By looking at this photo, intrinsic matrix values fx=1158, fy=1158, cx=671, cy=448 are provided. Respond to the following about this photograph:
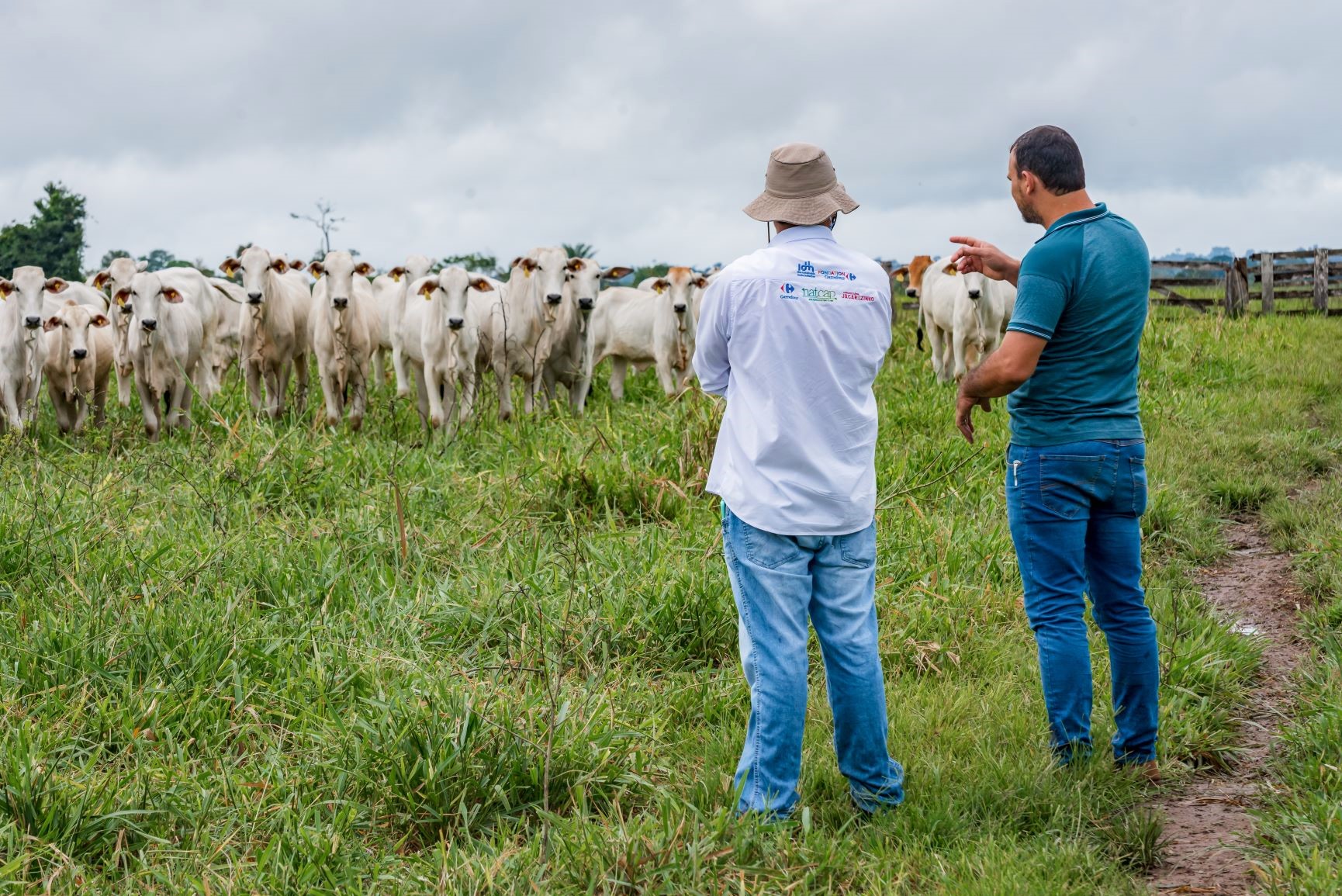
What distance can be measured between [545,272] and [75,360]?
199 inches

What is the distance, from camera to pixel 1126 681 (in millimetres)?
4020

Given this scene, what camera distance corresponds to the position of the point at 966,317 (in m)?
13.1

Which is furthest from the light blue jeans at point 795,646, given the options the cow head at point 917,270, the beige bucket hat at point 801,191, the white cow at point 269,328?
the cow head at point 917,270

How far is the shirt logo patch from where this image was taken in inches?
138

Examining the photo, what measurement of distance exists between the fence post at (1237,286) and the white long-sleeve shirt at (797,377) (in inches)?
914

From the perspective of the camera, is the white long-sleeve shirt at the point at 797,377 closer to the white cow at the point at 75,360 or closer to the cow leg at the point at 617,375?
the white cow at the point at 75,360

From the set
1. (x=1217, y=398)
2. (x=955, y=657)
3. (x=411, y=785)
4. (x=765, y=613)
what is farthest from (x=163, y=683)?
(x=1217, y=398)

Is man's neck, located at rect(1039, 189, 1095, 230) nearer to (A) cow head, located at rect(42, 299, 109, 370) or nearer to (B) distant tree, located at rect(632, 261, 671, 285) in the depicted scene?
(A) cow head, located at rect(42, 299, 109, 370)

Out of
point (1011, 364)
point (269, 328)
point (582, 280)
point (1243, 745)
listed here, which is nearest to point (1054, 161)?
point (1011, 364)

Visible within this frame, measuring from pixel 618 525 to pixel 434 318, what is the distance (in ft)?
17.6

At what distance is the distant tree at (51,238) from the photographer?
34.5 metres

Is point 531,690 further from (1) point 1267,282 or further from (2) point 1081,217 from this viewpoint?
(1) point 1267,282

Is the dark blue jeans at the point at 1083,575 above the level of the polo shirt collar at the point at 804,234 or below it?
below

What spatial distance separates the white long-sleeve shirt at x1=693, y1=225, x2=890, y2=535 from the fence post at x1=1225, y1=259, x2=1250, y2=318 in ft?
76.1
